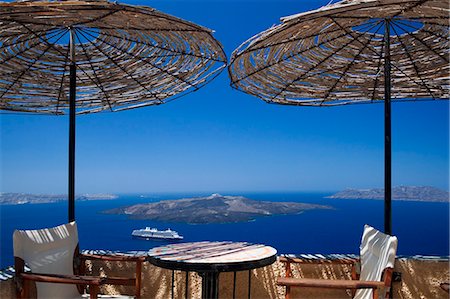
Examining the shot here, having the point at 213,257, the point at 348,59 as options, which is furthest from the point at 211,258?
the point at 348,59

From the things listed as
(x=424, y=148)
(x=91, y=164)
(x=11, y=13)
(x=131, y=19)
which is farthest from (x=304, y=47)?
(x=91, y=164)

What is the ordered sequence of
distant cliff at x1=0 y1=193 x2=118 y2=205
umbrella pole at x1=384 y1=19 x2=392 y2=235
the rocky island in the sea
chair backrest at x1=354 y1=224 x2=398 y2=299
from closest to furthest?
chair backrest at x1=354 y1=224 x2=398 y2=299 < umbrella pole at x1=384 y1=19 x2=392 y2=235 < distant cliff at x1=0 y1=193 x2=118 y2=205 < the rocky island in the sea

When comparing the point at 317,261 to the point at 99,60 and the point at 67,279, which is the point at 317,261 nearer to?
the point at 67,279

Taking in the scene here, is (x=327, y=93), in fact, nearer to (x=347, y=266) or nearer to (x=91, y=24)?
(x=347, y=266)

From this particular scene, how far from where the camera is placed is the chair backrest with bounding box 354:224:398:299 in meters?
2.71

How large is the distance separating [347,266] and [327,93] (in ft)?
6.13

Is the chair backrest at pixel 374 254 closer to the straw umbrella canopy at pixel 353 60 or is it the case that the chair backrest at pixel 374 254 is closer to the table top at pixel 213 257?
the straw umbrella canopy at pixel 353 60

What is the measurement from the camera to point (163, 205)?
4797cm

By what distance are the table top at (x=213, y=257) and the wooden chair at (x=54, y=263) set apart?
1.10 ft

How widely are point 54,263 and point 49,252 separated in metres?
0.09

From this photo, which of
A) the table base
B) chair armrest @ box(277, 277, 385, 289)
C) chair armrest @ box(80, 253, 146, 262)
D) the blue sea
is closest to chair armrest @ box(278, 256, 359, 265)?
the table base

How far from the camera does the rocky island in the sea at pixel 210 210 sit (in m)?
43.0

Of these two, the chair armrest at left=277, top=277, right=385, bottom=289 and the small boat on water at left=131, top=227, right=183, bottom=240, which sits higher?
the chair armrest at left=277, top=277, right=385, bottom=289

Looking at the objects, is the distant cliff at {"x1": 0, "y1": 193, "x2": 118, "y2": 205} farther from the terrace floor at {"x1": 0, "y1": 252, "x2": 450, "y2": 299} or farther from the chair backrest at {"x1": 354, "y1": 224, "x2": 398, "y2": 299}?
the chair backrest at {"x1": 354, "y1": 224, "x2": 398, "y2": 299}
